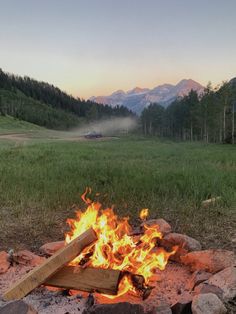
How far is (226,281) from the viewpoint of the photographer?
5.21m

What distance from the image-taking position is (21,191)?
A: 36.2 feet

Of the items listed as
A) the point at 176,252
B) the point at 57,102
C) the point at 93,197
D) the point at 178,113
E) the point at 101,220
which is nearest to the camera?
the point at 101,220

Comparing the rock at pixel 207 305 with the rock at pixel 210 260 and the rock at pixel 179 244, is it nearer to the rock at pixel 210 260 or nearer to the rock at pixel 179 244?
the rock at pixel 210 260

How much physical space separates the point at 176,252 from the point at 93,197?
169 inches

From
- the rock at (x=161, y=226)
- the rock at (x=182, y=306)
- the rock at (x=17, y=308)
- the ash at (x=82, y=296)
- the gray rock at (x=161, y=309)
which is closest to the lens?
the rock at (x=17, y=308)

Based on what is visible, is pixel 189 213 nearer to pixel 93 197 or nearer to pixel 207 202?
pixel 207 202

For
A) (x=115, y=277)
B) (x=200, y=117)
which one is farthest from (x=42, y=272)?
(x=200, y=117)

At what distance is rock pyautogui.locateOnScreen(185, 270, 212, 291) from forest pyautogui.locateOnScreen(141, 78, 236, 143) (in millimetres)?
48721

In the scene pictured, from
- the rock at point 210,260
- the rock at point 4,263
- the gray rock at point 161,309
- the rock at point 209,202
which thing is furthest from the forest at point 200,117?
the gray rock at point 161,309

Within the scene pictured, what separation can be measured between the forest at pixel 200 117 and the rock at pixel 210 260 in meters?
48.2

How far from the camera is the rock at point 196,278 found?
17.6ft

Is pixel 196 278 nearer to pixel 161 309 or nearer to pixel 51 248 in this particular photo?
pixel 161 309

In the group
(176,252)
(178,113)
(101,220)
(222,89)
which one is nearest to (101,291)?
(101,220)

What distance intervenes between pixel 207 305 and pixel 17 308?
2.13 metres
